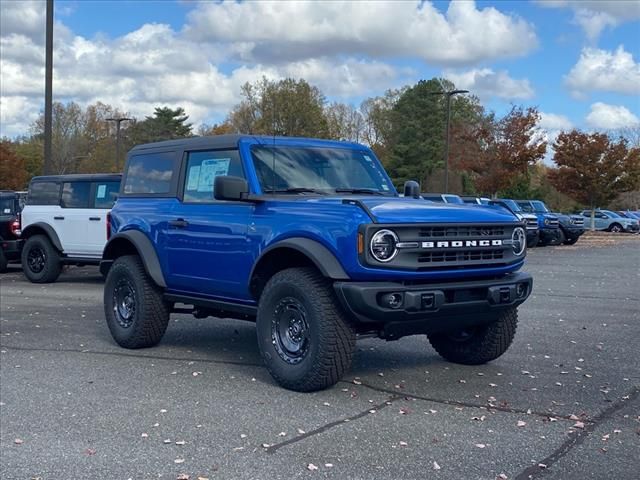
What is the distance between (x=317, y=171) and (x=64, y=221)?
28.3 ft

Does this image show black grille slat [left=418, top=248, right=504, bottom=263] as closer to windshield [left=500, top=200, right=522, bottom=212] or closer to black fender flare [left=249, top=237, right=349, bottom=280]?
black fender flare [left=249, top=237, right=349, bottom=280]

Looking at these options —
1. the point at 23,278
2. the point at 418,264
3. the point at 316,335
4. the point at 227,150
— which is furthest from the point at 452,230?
the point at 23,278

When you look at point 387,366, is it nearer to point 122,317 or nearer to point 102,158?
point 122,317

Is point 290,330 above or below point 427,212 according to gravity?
below

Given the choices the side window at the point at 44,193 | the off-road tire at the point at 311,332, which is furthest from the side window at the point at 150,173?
the side window at the point at 44,193

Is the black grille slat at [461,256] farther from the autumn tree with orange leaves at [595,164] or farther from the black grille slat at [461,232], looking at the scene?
the autumn tree with orange leaves at [595,164]

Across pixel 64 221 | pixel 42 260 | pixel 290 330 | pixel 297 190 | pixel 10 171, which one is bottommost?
pixel 42 260

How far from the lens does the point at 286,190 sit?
7133 millimetres

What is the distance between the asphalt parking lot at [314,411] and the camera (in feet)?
15.6

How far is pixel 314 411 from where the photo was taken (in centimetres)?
591

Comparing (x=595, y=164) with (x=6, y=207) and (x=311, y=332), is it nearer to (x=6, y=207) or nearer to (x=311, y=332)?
(x=6, y=207)

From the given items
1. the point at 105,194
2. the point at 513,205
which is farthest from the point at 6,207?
the point at 513,205

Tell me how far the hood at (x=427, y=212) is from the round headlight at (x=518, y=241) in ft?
0.32

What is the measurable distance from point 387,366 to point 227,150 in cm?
240
